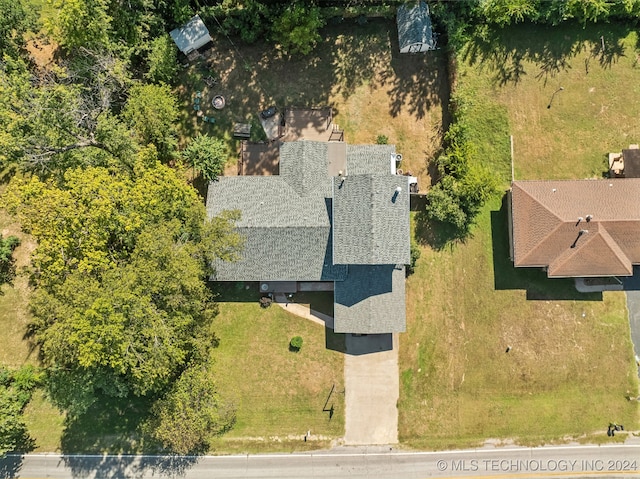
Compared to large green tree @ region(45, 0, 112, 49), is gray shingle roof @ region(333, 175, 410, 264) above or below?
below

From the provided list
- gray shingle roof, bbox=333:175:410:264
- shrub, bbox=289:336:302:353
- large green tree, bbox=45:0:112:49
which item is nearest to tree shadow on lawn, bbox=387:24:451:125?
gray shingle roof, bbox=333:175:410:264

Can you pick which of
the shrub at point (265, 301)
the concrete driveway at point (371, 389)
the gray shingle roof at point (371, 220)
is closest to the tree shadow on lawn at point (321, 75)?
the gray shingle roof at point (371, 220)

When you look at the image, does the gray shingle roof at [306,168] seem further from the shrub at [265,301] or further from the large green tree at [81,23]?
the large green tree at [81,23]

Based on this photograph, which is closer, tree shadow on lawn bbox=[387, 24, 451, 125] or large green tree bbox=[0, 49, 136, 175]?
large green tree bbox=[0, 49, 136, 175]

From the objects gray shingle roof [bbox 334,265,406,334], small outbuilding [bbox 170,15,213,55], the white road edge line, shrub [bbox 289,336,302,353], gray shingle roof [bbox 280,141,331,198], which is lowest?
the white road edge line

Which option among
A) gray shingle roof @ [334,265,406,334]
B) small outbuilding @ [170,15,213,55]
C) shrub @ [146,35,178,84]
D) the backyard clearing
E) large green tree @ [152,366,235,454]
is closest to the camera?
large green tree @ [152,366,235,454]

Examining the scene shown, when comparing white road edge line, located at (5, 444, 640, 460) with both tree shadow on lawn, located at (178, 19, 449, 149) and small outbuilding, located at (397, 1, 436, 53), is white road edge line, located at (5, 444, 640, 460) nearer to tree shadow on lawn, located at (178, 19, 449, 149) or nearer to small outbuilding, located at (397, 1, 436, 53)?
tree shadow on lawn, located at (178, 19, 449, 149)

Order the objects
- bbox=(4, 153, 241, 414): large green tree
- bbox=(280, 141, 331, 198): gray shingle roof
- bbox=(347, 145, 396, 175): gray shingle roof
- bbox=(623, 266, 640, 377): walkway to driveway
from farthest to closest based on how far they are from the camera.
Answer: bbox=(623, 266, 640, 377): walkway to driveway → bbox=(347, 145, 396, 175): gray shingle roof → bbox=(280, 141, 331, 198): gray shingle roof → bbox=(4, 153, 241, 414): large green tree

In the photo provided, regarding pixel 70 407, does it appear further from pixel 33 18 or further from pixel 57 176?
pixel 33 18
